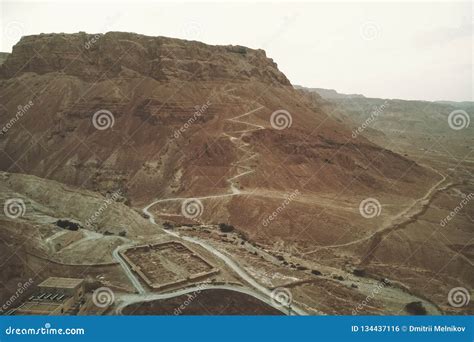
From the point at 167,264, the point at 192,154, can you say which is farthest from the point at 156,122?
the point at 167,264

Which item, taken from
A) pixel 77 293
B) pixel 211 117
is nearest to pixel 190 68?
pixel 211 117

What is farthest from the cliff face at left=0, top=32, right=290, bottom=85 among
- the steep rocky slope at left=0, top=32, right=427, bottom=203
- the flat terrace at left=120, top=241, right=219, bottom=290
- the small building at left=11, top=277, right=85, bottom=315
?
the small building at left=11, top=277, right=85, bottom=315

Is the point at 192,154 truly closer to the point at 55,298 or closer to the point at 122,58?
the point at 122,58

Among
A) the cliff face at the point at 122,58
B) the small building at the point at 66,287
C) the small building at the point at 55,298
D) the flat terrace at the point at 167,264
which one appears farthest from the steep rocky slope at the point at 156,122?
the small building at the point at 55,298

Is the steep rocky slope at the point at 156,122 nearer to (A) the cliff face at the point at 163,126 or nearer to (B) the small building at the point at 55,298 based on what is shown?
(A) the cliff face at the point at 163,126

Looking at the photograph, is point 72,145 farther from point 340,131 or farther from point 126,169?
point 340,131

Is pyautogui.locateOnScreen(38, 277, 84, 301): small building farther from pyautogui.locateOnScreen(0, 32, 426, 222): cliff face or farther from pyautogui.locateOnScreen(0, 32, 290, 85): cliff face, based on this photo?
pyautogui.locateOnScreen(0, 32, 290, 85): cliff face

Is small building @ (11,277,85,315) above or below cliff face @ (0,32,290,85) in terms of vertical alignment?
below
